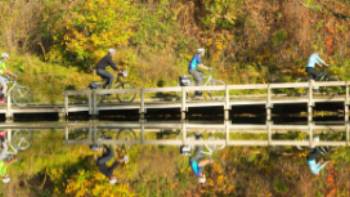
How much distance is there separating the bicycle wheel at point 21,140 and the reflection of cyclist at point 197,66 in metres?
6.04

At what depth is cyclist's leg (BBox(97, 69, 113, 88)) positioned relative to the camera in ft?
96.1

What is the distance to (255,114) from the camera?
111ft

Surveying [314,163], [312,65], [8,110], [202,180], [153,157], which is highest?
[312,65]

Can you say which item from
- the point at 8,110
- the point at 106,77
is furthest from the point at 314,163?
the point at 8,110

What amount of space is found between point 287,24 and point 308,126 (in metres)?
9.88

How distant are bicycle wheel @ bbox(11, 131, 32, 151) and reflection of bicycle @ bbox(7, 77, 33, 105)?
6.65 ft

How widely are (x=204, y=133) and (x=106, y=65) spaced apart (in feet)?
14.7

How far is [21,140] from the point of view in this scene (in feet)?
85.0

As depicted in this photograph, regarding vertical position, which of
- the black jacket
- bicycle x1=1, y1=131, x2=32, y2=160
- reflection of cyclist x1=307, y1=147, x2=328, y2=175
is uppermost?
the black jacket

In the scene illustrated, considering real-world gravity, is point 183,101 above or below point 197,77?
below

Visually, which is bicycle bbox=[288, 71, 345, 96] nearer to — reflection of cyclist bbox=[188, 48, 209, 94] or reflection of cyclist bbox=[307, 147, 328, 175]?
reflection of cyclist bbox=[188, 48, 209, 94]

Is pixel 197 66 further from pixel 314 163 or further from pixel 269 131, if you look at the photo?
pixel 314 163

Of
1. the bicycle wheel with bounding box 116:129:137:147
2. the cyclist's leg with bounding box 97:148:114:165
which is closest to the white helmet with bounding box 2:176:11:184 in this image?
the cyclist's leg with bounding box 97:148:114:165

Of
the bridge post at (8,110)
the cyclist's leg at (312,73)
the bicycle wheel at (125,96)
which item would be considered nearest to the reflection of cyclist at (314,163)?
the cyclist's leg at (312,73)
